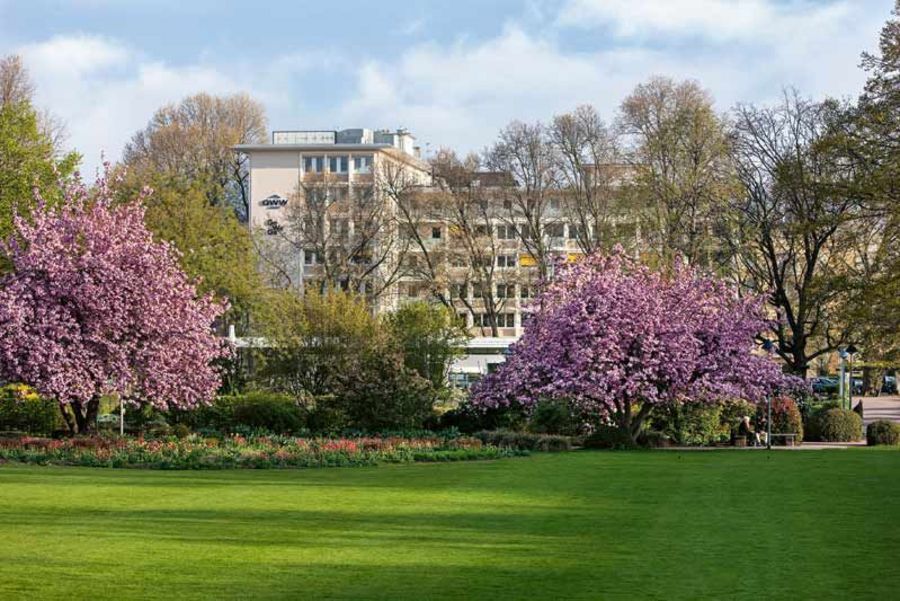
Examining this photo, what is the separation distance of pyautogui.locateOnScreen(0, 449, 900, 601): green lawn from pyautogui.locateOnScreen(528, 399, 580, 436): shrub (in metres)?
13.7

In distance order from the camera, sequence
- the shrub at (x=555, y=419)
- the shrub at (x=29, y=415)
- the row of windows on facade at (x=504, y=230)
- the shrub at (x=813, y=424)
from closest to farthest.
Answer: the shrub at (x=555, y=419), the shrub at (x=29, y=415), the shrub at (x=813, y=424), the row of windows on facade at (x=504, y=230)

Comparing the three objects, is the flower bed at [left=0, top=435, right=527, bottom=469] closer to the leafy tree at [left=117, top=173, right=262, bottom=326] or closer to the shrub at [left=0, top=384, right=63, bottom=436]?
the shrub at [left=0, top=384, right=63, bottom=436]

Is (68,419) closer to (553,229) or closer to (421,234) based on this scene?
(553,229)

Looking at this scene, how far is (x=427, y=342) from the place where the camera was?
168 ft

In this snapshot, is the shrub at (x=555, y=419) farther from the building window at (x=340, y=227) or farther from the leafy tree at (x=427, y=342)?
the building window at (x=340, y=227)

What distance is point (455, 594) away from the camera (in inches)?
514

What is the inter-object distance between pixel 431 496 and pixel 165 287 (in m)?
18.8

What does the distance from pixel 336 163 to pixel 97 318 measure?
7329 cm

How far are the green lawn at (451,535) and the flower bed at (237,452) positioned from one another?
2.90m

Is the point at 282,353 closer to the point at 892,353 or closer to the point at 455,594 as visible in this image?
the point at 892,353

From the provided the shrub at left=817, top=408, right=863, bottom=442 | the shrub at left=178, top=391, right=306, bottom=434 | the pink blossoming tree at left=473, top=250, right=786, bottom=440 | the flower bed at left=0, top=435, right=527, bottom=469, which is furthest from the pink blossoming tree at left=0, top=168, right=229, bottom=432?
the shrub at left=817, top=408, right=863, bottom=442

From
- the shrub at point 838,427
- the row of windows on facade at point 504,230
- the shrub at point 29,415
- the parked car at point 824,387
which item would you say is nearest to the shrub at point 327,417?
the shrub at point 29,415

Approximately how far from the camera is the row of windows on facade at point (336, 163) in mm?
109213

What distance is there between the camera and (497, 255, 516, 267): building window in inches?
3699
